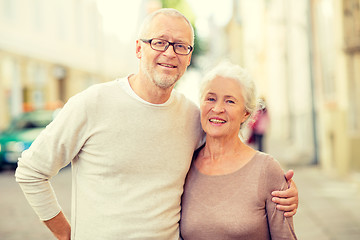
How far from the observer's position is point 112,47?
36.7 metres

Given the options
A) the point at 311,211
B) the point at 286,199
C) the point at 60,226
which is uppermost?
the point at 286,199

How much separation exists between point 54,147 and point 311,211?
500 centimetres

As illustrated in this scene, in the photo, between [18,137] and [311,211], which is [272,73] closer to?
[18,137]

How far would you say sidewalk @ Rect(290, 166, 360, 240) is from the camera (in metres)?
5.60

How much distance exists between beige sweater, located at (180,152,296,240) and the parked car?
33.2ft

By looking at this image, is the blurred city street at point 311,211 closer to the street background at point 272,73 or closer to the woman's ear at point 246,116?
the street background at point 272,73

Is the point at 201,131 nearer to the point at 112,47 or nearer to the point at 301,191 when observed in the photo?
the point at 301,191

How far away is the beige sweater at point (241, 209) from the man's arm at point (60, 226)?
0.67 m

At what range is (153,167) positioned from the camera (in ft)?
8.56

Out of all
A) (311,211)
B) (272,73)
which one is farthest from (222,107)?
(272,73)

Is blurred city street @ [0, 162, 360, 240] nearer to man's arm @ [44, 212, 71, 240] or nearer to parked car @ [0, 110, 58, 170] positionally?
parked car @ [0, 110, 58, 170]

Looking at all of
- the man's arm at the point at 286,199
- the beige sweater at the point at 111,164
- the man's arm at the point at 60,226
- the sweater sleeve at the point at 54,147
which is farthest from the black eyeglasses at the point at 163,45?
the man's arm at the point at 60,226

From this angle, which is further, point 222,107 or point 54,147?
point 222,107

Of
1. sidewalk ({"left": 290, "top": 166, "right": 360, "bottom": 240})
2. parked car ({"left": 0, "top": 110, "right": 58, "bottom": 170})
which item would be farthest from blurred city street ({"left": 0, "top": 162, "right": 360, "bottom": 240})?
parked car ({"left": 0, "top": 110, "right": 58, "bottom": 170})
